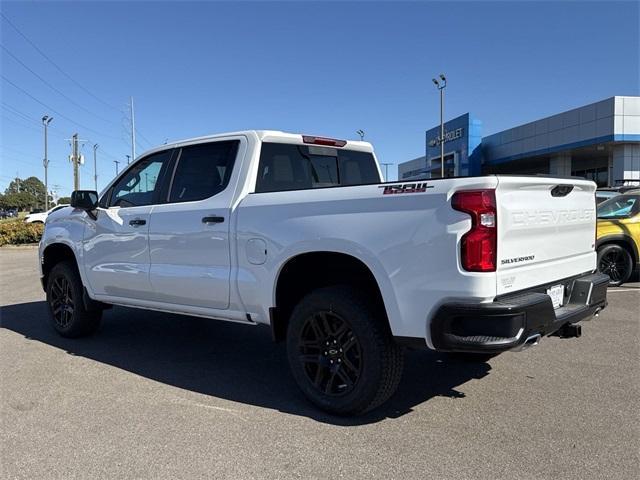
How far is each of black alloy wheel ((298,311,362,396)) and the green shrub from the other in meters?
22.4

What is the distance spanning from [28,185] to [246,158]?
151 m

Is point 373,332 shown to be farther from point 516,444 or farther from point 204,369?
point 204,369

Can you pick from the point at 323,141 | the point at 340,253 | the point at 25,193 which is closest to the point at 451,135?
the point at 323,141

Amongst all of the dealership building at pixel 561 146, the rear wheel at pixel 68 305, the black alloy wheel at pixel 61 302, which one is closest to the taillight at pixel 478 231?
the rear wheel at pixel 68 305

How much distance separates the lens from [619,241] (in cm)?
880

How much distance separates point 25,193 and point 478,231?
442 feet

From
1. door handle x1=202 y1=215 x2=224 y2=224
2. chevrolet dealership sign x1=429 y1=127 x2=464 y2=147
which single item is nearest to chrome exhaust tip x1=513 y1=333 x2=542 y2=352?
door handle x1=202 y1=215 x2=224 y2=224

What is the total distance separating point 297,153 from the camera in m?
4.88

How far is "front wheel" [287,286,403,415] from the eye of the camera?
3.53 m

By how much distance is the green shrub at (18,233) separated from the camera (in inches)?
901

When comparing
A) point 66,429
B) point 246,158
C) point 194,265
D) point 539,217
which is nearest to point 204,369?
point 194,265

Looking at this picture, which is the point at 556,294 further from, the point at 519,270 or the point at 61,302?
the point at 61,302

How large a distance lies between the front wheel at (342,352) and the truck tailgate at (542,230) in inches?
34.8

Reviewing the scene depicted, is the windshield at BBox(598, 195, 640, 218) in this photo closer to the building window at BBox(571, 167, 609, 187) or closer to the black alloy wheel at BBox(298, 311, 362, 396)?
the black alloy wheel at BBox(298, 311, 362, 396)
